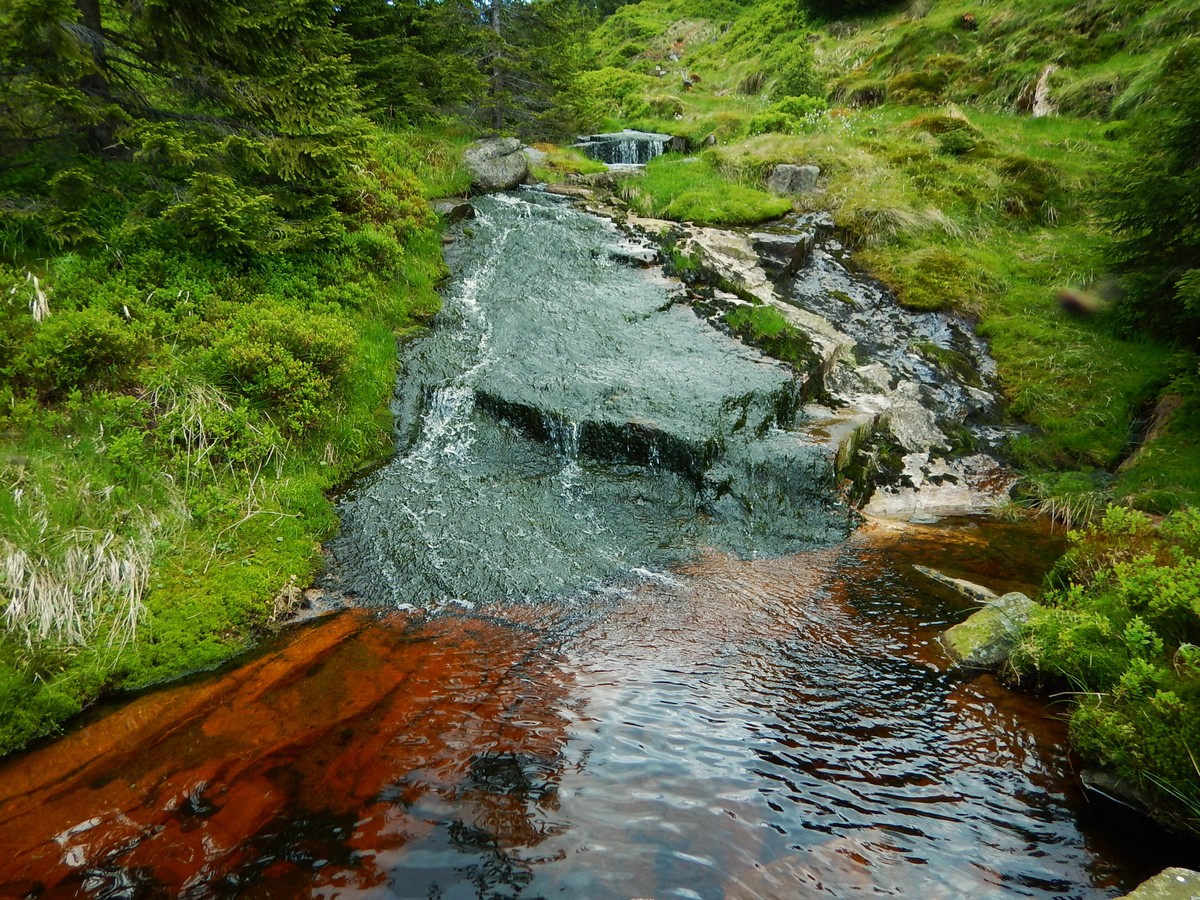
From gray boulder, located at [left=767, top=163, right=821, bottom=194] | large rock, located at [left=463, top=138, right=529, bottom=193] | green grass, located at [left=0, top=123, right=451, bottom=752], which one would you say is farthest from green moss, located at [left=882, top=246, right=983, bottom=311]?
green grass, located at [left=0, top=123, right=451, bottom=752]

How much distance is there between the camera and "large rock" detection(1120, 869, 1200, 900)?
119 inches

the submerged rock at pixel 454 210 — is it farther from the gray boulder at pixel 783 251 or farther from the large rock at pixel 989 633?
the large rock at pixel 989 633

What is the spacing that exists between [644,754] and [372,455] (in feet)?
19.6

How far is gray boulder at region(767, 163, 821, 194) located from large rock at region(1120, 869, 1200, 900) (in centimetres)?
1750

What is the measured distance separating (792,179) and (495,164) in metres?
8.97

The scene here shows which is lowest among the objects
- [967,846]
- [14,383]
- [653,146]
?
[967,846]

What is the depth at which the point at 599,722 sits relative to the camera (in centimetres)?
474

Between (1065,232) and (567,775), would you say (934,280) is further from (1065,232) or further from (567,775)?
(567,775)

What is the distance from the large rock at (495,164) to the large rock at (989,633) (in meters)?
16.2

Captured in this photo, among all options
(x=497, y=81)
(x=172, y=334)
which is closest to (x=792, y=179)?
(x=497, y=81)

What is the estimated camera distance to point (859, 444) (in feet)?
30.7

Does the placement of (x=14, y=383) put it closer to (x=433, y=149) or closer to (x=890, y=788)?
(x=890, y=788)

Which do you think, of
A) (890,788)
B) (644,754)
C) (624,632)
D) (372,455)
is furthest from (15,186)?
(890,788)

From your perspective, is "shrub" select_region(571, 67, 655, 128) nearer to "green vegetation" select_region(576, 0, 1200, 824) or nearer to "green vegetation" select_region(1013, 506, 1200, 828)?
"green vegetation" select_region(576, 0, 1200, 824)
